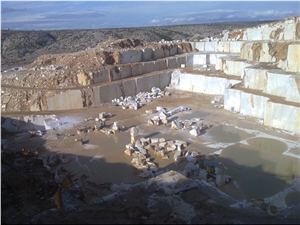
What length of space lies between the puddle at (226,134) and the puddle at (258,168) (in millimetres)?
536

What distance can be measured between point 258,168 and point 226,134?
3308mm

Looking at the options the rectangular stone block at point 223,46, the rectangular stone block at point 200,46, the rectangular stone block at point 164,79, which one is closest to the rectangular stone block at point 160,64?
the rectangular stone block at point 164,79

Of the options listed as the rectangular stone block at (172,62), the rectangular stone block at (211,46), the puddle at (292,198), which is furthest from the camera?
the rectangular stone block at (211,46)

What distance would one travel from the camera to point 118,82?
63.1 feet

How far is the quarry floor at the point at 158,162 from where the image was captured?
21.2 feet

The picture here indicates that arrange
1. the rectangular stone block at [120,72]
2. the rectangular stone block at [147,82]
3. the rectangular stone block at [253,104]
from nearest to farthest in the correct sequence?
1. the rectangular stone block at [253,104]
2. the rectangular stone block at [120,72]
3. the rectangular stone block at [147,82]

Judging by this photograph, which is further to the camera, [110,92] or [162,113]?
[110,92]

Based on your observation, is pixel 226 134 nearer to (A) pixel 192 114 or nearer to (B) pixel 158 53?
(A) pixel 192 114

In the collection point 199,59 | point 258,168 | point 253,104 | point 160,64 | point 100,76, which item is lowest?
point 258,168

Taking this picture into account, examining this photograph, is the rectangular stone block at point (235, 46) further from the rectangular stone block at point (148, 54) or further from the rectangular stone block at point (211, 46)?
the rectangular stone block at point (148, 54)

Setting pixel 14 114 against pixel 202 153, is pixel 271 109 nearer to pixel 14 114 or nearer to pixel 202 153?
pixel 202 153

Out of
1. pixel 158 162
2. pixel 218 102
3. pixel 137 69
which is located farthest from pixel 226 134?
pixel 137 69

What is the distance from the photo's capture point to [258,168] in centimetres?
1035

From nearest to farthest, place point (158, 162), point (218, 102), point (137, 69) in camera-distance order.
A: 1. point (158, 162)
2. point (218, 102)
3. point (137, 69)
